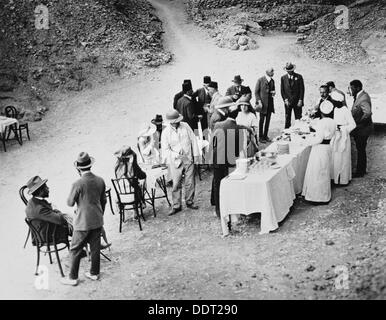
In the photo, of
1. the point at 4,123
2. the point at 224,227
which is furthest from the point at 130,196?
the point at 4,123

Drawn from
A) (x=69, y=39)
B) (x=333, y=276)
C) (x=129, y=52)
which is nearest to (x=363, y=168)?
(x=333, y=276)

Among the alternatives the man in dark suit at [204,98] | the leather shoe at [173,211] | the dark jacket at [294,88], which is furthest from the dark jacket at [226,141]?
the dark jacket at [294,88]

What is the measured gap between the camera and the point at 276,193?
27.4 feet

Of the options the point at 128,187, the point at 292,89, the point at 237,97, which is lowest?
the point at 128,187

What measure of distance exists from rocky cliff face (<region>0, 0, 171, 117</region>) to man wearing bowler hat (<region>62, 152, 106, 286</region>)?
40.9 ft

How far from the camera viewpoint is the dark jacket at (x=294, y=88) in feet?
41.8

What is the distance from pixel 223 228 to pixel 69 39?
1586 centimetres

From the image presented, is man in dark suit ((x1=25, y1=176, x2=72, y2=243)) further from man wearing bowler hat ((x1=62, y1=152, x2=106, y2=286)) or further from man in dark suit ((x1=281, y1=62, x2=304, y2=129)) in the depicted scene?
man in dark suit ((x1=281, y1=62, x2=304, y2=129))

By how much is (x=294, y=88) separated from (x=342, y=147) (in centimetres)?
328

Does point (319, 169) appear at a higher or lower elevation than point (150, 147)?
lower

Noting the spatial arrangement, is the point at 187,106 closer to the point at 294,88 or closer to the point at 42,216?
the point at 294,88

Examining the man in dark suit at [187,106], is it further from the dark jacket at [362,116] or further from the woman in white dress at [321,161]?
the dark jacket at [362,116]

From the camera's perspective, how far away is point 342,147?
9938 millimetres
